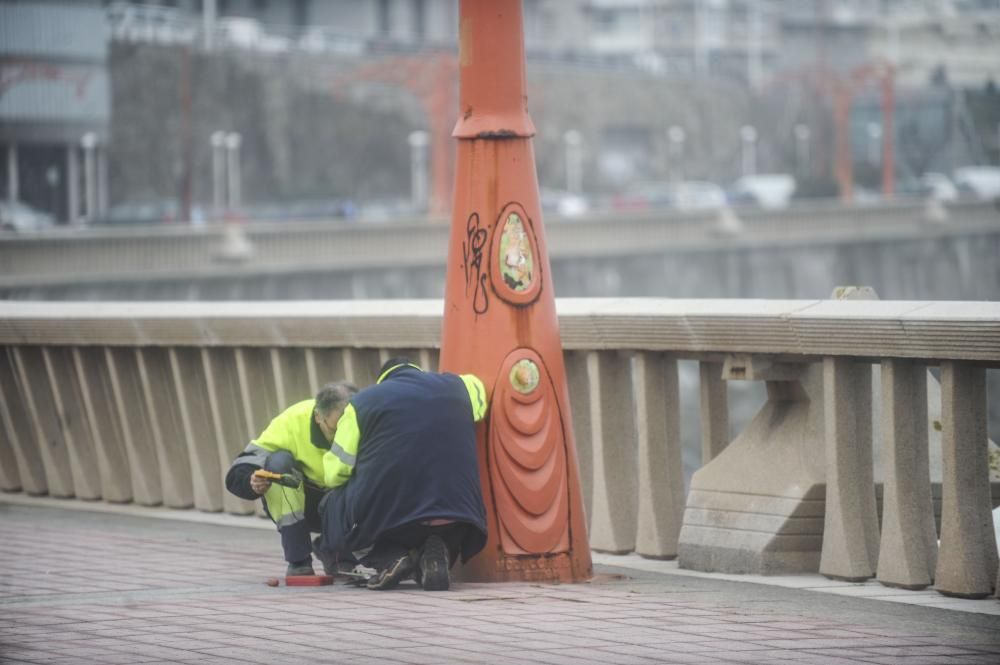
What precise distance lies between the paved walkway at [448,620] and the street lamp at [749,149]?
9920 cm

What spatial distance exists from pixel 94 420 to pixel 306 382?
1.61 metres

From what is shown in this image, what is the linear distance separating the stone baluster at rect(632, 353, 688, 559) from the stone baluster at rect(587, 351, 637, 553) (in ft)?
0.48

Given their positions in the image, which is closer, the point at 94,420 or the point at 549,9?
the point at 94,420

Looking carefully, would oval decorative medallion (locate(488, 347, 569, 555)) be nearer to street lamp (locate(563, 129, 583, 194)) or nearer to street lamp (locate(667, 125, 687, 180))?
street lamp (locate(563, 129, 583, 194))

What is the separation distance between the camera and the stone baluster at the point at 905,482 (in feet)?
25.0

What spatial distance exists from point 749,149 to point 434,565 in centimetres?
10108

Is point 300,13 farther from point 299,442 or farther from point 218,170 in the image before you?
point 299,442

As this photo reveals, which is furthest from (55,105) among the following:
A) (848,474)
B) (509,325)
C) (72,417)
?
(848,474)

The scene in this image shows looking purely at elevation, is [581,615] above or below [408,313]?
below

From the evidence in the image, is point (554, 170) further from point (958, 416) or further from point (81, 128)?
point (958, 416)

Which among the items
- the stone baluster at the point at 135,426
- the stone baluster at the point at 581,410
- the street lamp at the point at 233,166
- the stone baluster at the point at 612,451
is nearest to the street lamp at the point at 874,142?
the street lamp at the point at 233,166

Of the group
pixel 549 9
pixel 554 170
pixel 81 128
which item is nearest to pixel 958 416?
pixel 81 128

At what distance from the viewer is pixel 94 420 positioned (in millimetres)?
11398

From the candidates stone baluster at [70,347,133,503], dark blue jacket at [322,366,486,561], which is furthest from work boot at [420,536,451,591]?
stone baluster at [70,347,133,503]
